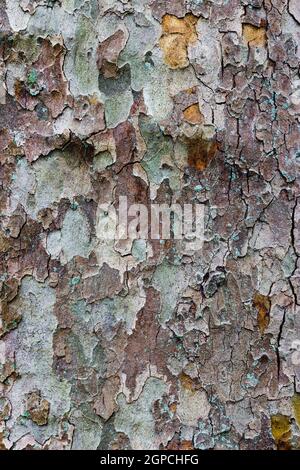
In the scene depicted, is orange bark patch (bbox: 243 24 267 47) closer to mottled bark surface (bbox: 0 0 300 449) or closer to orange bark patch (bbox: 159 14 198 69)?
mottled bark surface (bbox: 0 0 300 449)

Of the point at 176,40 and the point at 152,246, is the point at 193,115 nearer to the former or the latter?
the point at 176,40

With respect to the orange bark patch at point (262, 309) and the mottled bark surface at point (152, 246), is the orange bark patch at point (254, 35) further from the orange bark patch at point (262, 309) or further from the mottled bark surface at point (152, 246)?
the orange bark patch at point (262, 309)

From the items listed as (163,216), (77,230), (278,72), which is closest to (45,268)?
(77,230)

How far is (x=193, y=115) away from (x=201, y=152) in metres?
0.08

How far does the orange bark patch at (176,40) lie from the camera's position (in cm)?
149

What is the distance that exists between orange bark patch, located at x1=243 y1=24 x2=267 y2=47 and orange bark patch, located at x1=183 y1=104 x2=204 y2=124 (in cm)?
19

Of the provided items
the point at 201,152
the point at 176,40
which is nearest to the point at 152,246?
the point at 201,152

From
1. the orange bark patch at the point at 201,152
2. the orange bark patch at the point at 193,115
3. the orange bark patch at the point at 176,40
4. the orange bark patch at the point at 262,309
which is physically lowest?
the orange bark patch at the point at 262,309

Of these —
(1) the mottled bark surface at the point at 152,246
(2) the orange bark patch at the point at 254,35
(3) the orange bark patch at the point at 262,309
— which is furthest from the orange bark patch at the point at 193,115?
(3) the orange bark patch at the point at 262,309

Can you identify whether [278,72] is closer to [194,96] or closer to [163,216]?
[194,96]

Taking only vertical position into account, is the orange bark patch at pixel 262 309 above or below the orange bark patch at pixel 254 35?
below

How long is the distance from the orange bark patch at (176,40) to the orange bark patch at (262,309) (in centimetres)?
54

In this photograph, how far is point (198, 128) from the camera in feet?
4.88

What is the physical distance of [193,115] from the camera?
1.49m
